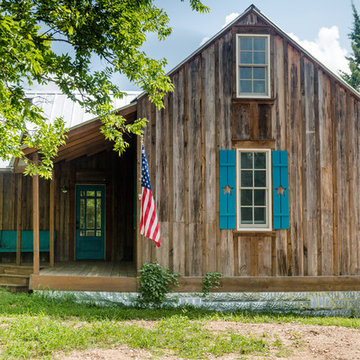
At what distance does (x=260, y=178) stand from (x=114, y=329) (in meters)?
4.17

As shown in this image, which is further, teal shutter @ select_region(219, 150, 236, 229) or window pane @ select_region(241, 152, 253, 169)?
window pane @ select_region(241, 152, 253, 169)

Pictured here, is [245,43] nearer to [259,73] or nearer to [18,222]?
[259,73]

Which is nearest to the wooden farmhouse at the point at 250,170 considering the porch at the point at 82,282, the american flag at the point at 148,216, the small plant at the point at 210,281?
the porch at the point at 82,282

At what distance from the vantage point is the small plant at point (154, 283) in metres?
7.75

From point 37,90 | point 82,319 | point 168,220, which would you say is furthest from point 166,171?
point 37,90

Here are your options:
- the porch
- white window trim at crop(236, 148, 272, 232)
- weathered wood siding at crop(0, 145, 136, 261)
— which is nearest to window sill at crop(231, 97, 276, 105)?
white window trim at crop(236, 148, 272, 232)

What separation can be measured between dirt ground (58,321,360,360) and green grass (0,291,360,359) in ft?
0.54

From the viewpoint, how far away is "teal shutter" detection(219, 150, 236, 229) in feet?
26.6

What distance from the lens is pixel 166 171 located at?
812 cm

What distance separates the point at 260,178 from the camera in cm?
830

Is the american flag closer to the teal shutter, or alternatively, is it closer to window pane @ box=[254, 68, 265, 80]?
the teal shutter

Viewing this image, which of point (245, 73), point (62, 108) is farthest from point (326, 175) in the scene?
point (62, 108)

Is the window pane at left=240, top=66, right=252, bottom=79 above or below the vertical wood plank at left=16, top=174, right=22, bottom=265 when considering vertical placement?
above

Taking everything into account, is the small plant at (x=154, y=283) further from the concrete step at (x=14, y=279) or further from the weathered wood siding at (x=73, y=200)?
the weathered wood siding at (x=73, y=200)
